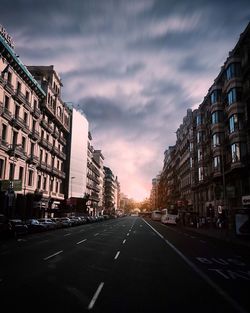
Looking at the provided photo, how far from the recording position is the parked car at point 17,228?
1217 inches

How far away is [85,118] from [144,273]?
9168 cm

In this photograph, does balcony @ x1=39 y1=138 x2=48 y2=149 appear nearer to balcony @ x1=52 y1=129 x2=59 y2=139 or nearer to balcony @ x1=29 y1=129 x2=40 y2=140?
balcony @ x1=29 y1=129 x2=40 y2=140

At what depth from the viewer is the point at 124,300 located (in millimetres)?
8594

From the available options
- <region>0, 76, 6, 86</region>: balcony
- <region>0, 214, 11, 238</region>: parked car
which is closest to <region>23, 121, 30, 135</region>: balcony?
<region>0, 76, 6, 86</region>: balcony

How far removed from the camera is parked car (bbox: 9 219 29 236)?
30.9 metres

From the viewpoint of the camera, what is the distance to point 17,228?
32.4 metres

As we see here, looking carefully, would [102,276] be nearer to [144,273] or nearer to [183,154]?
[144,273]

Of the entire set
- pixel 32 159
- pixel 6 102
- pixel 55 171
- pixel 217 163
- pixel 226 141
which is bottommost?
pixel 217 163

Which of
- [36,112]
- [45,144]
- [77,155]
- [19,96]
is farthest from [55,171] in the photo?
[19,96]

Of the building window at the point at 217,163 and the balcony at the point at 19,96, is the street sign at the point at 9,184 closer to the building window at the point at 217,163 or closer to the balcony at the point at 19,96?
the balcony at the point at 19,96

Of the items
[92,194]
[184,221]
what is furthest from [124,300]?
[92,194]

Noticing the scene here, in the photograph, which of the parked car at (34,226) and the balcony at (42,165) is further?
the balcony at (42,165)

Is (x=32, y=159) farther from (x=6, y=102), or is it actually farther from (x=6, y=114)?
(x=6, y=114)

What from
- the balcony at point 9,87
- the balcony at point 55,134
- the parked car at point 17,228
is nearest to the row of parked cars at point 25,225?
the parked car at point 17,228
